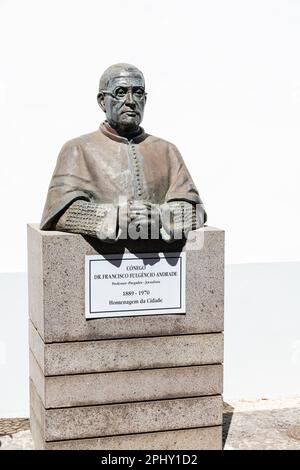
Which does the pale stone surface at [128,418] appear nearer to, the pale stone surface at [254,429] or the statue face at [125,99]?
the pale stone surface at [254,429]

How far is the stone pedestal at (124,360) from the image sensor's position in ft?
14.2

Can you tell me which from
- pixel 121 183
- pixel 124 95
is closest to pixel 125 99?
pixel 124 95

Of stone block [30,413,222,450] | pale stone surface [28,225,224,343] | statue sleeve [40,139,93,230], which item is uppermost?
statue sleeve [40,139,93,230]

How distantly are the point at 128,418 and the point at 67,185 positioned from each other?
159 centimetres

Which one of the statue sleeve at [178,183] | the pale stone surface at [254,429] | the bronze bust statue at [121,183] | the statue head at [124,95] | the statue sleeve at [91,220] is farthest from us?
the pale stone surface at [254,429]

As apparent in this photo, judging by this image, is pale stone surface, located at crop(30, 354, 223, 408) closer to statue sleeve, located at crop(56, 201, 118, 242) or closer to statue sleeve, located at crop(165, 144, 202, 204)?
statue sleeve, located at crop(56, 201, 118, 242)

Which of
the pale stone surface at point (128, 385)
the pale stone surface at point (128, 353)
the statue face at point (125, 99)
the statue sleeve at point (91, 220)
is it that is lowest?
the pale stone surface at point (128, 385)

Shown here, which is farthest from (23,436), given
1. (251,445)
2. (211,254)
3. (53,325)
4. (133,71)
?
(133,71)

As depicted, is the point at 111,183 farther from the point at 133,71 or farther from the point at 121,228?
the point at 133,71

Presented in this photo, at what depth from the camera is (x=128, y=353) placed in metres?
4.48

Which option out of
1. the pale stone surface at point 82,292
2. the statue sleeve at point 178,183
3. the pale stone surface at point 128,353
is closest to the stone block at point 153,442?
the pale stone surface at point 128,353

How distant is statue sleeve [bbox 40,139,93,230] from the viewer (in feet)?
14.5

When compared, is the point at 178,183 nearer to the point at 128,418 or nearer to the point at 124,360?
the point at 124,360

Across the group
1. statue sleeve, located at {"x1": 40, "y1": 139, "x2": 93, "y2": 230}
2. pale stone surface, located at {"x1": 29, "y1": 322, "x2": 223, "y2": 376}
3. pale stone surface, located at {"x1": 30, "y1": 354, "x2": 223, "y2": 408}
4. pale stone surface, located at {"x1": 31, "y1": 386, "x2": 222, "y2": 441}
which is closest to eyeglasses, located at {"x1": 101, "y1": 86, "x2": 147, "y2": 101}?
statue sleeve, located at {"x1": 40, "y1": 139, "x2": 93, "y2": 230}
